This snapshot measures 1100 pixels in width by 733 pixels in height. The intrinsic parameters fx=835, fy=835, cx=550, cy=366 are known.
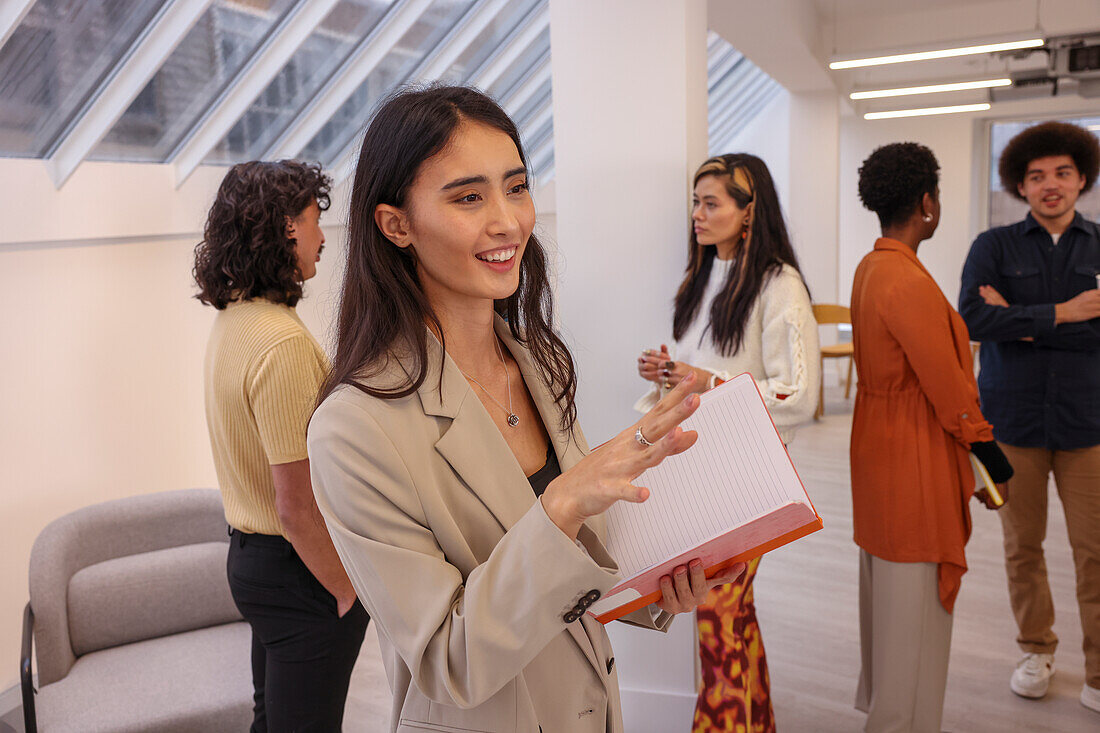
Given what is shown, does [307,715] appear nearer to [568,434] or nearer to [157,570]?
[568,434]

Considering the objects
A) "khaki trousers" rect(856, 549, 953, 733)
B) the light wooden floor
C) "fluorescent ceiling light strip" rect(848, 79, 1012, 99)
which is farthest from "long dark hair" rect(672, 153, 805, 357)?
"fluorescent ceiling light strip" rect(848, 79, 1012, 99)

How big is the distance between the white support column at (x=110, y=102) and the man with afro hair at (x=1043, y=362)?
118 inches

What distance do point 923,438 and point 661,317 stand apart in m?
0.90

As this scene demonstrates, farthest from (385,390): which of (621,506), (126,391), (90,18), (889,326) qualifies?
(126,391)

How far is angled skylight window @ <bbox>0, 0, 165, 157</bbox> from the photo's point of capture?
264 centimetres

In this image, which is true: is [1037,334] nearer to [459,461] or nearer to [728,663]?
[728,663]

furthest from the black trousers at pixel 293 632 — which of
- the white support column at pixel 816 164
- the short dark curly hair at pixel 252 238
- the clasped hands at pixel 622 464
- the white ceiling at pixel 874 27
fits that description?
the white support column at pixel 816 164

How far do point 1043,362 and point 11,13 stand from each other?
11.6 ft

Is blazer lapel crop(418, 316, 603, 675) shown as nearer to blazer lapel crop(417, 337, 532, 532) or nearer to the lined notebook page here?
blazer lapel crop(417, 337, 532, 532)

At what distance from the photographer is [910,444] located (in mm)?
2426

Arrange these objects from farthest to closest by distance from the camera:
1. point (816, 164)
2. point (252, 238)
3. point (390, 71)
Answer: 1. point (816, 164)
2. point (390, 71)
3. point (252, 238)

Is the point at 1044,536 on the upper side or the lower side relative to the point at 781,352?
lower

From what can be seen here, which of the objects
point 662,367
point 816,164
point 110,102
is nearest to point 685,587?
point 662,367

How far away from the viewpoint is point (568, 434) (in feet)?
4.53
